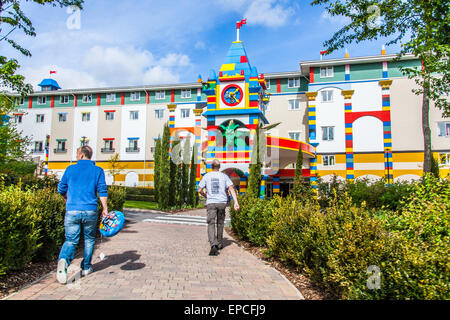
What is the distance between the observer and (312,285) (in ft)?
14.8

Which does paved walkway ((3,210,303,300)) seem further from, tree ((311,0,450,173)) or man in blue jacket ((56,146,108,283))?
tree ((311,0,450,173))

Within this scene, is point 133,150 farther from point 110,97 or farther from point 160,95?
point 110,97

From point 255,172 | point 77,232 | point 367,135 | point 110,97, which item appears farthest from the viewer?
point 110,97

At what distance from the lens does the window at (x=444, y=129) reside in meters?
27.3

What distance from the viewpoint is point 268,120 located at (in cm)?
3294

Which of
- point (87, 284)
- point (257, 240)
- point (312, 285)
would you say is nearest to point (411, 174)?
point (257, 240)

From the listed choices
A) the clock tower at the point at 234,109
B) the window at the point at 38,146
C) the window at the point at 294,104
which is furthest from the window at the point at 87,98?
the window at the point at 294,104

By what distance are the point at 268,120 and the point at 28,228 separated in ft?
97.8

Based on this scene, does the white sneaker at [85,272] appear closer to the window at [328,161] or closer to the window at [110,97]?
the window at [328,161]

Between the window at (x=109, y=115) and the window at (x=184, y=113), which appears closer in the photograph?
the window at (x=184, y=113)

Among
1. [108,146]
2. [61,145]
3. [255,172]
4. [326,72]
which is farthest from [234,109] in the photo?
[61,145]

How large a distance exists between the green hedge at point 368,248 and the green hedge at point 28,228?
13.6 ft

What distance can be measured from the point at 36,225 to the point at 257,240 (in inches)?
181
